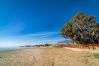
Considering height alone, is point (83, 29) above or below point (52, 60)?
above

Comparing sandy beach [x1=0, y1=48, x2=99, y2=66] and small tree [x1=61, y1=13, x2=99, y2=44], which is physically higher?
small tree [x1=61, y1=13, x2=99, y2=44]

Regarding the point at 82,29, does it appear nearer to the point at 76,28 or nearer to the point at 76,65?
the point at 76,28

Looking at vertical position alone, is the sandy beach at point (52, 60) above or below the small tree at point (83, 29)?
below

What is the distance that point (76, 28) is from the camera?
39719mm

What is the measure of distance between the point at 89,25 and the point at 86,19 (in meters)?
1.74

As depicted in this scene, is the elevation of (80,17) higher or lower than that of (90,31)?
higher

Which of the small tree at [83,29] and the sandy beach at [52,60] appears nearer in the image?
the sandy beach at [52,60]

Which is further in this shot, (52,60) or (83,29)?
(83,29)

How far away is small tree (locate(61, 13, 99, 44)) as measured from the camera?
38281 mm

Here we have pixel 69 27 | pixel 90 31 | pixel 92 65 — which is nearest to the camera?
pixel 92 65

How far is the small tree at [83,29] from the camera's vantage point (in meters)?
38.3

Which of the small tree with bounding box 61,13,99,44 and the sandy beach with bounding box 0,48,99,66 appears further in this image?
the small tree with bounding box 61,13,99,44

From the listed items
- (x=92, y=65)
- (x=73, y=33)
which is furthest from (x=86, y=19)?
(x=92, y=65)

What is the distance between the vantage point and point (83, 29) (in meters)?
38.8
